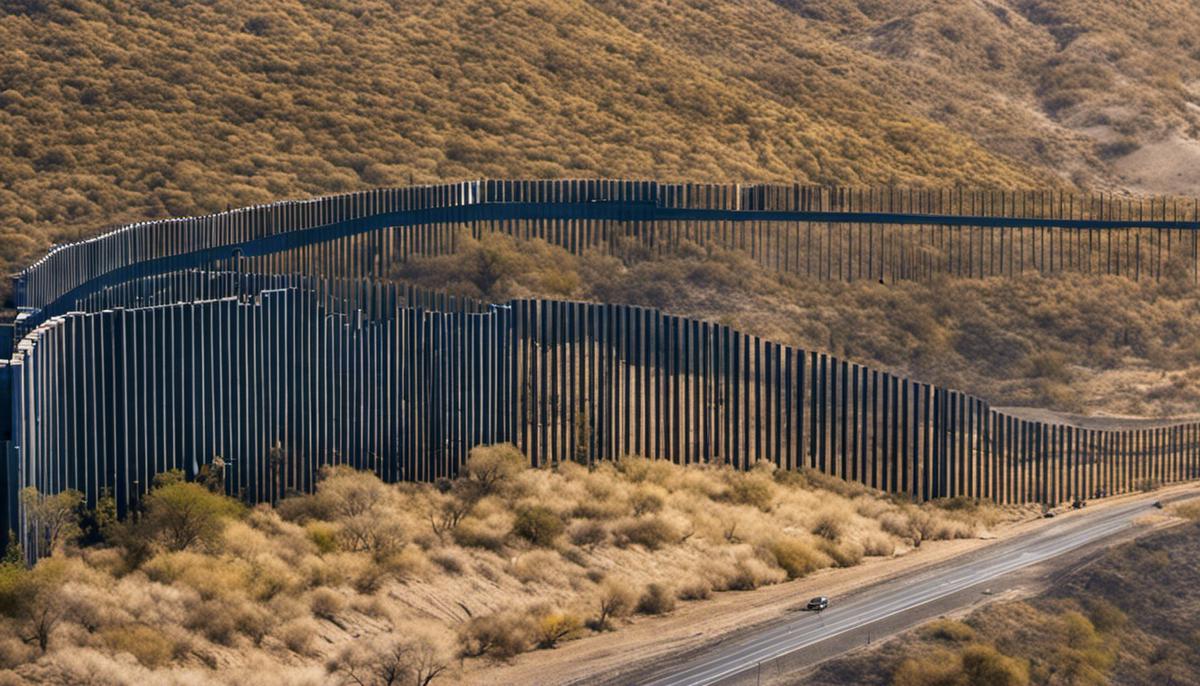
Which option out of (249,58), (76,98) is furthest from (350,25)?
(76,98)

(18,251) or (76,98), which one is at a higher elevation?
(76,98)

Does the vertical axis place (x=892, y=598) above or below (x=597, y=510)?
below

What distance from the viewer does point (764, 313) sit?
51.8 m

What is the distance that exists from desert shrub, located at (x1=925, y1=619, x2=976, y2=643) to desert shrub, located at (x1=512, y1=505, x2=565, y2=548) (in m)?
5.56

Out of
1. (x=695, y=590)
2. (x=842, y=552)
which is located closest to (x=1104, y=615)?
(x=842, y=552)

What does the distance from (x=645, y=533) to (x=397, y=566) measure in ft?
15.9

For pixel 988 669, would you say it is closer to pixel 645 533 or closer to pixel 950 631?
pixel 950 631

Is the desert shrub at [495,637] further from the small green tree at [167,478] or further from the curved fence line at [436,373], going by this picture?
the curved fence line at [436,373]

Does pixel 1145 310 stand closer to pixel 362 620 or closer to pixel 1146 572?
pixel 1146 572

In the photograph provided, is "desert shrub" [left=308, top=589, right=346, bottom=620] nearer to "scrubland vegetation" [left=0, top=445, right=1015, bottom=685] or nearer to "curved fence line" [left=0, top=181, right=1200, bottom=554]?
"scrubland vegetation" [left=0, top=445, right=1015, bottom=685]

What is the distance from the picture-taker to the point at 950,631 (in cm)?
2744

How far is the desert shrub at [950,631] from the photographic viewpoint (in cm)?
2728

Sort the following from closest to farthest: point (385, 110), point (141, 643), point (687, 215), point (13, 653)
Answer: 1. point (13, 653)
2. point (141, 643)
3. point (687, 215)
4. point (385, 110)

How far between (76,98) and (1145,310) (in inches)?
1226
